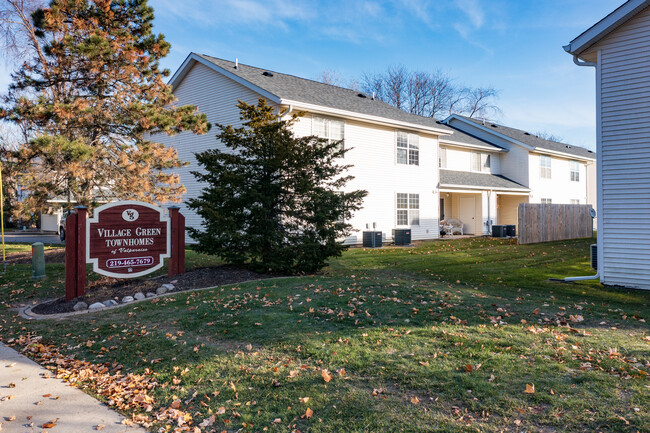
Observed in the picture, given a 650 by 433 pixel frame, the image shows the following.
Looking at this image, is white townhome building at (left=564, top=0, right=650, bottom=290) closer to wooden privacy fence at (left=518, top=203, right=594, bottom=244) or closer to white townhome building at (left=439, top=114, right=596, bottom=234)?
wooden privacy fence at (left=518, top=203, right=594, bottom=244)

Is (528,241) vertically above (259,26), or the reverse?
(259,26)

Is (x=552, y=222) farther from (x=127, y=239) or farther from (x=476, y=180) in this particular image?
(x=127, y=239)

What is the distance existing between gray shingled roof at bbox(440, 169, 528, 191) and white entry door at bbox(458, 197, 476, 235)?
4.67 ft

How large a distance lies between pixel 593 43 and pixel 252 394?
428 inches

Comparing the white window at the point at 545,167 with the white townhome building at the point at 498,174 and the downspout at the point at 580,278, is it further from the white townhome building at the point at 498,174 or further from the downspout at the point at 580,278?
the downspout at the point at 580,278

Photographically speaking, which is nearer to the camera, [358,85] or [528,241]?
[528,241]

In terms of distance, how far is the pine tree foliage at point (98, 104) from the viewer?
14055mm

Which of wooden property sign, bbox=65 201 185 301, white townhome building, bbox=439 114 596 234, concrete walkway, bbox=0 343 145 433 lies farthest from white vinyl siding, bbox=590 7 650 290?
white townhome building, bbox=439 114 596 234

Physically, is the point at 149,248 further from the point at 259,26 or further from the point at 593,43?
the point at 259,26

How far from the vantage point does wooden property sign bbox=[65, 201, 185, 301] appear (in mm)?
8594

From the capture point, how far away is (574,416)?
3.44 metres

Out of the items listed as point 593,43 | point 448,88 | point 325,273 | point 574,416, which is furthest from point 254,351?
point 448,88

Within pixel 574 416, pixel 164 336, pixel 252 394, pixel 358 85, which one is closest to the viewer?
pixel 574 416

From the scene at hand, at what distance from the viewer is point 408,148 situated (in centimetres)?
2206
